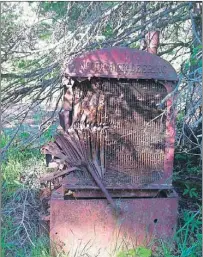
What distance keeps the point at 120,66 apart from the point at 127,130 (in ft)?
1.58

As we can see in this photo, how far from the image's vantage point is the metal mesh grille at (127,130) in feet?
9.41

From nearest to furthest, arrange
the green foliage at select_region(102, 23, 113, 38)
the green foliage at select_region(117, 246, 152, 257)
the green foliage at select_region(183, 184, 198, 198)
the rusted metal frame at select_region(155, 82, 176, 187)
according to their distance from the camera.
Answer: the green foliage at select_region(117, 246, 152, 257) < the rusted metal frame at select_region(155, 82, 176, 187) < the green foliage at select_region(183, 184, 198, 198) < the green foliage at select_region(102, 23, 113, 38)

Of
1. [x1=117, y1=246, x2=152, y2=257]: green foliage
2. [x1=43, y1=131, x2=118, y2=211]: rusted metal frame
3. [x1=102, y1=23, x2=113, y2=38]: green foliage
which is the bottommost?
[x1=117, y1=246, x2=152, y2=257]: green foliage

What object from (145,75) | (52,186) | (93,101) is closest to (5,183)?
(52,186)

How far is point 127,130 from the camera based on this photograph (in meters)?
2.91

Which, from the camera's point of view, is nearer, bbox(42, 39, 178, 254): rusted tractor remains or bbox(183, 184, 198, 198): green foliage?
bbox(42, 39, 178, 254): rusted tractor remains

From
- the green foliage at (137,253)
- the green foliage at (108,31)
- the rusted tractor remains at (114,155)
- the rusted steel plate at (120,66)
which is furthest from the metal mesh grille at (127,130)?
the green foliage at (108,31)

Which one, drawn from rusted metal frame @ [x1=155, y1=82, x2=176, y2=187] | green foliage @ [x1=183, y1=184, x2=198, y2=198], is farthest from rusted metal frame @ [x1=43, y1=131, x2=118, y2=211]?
green foliage @ [x1=183, y1=184, x2=198, y2=198]

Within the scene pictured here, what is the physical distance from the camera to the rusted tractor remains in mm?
2791

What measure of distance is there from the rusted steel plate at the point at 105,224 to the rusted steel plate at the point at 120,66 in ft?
2.96

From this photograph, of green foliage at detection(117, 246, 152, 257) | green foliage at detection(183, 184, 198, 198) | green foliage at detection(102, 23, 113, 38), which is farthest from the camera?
green foliage at detection(102, 23, 113, 38)

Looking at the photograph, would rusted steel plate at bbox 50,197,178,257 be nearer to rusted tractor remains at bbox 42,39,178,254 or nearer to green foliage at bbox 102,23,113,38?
rusted tractor remains at bbox 42,39,178,254

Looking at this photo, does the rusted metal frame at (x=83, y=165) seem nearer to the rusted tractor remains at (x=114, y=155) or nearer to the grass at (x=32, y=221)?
the rusted tractor remains at (x=114, y=155)

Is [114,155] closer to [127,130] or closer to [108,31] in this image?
[127,130]
